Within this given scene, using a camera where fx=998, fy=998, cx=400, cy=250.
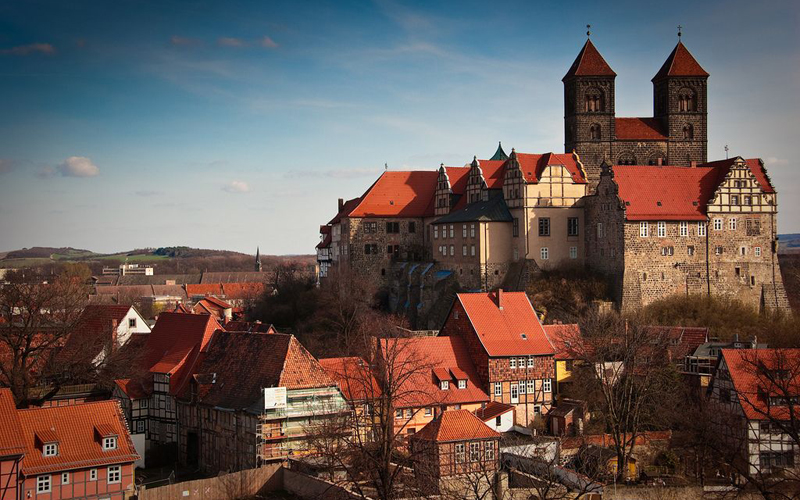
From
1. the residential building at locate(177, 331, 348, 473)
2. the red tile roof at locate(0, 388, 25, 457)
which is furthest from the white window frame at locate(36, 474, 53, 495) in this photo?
the residential building at locate(177, 331, 348, 473)

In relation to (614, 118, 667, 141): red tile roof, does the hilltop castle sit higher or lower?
lower

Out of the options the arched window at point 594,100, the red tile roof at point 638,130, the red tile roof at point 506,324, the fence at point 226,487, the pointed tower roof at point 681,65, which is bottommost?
the fence at point 226,487

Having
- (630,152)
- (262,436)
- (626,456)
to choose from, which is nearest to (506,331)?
(626,456)

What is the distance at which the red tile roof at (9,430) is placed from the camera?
30.3 meters

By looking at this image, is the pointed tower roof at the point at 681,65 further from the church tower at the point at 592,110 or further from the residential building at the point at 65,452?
the residential building at the point at 65,452

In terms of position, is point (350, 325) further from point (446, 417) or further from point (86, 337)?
point (446, 417)

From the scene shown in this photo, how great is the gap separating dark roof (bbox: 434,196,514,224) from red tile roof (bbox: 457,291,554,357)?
1286 centimetres

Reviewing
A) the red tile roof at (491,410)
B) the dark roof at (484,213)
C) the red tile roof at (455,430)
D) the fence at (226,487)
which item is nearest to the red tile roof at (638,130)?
the dark roof at (484,213)

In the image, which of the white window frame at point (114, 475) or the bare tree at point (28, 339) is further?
the bare tree at point (28, 339)

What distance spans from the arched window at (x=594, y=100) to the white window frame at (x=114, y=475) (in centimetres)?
4285

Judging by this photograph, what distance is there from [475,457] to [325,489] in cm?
532

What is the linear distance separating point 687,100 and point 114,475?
47617 mm

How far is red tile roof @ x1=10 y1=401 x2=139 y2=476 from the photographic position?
31.4m

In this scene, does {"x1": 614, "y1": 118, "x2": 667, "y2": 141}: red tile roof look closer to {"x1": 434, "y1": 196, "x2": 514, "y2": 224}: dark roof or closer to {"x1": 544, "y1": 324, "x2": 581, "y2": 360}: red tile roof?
{"x1": 434, "y1": 196, "x2": 514, "y2": 224}: dark roof
